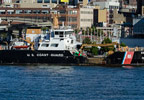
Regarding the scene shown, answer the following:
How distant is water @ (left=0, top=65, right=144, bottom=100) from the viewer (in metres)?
66.2

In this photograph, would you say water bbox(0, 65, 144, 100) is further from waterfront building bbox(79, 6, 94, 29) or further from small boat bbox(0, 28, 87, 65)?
waterfront building bbox(79, 6, 94, 29)

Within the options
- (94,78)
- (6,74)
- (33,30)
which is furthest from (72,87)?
(33,30)

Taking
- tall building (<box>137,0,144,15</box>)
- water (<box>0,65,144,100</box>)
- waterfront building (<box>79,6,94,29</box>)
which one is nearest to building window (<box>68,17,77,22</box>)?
waterfront building (<box>79,6,94,29</box>)

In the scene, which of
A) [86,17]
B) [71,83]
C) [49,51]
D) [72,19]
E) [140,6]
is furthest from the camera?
[86,17]

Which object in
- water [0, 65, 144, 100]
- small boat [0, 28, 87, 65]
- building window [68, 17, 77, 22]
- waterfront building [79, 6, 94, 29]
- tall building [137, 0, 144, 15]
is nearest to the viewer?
water [0, 65, 144, 100]

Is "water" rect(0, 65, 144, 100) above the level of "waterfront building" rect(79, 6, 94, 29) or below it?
above

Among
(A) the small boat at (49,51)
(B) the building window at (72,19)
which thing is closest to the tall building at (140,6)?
(B) the building window at (72,19)

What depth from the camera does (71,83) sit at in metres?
74.4

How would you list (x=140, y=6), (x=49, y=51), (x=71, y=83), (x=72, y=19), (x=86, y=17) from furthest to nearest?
(x=86, y=17)
(x=140, y=6)
(x=72, y=19)
(x=49, y=51)
(x=71, y=83)

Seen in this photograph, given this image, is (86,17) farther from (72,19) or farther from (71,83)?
(71,83)

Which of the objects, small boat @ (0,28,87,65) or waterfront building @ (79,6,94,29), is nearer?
small boat @ (0,28,87,65)

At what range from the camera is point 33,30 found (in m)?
106

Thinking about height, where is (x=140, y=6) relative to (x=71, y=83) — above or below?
below

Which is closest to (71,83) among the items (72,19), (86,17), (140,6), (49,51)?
(49,51)
